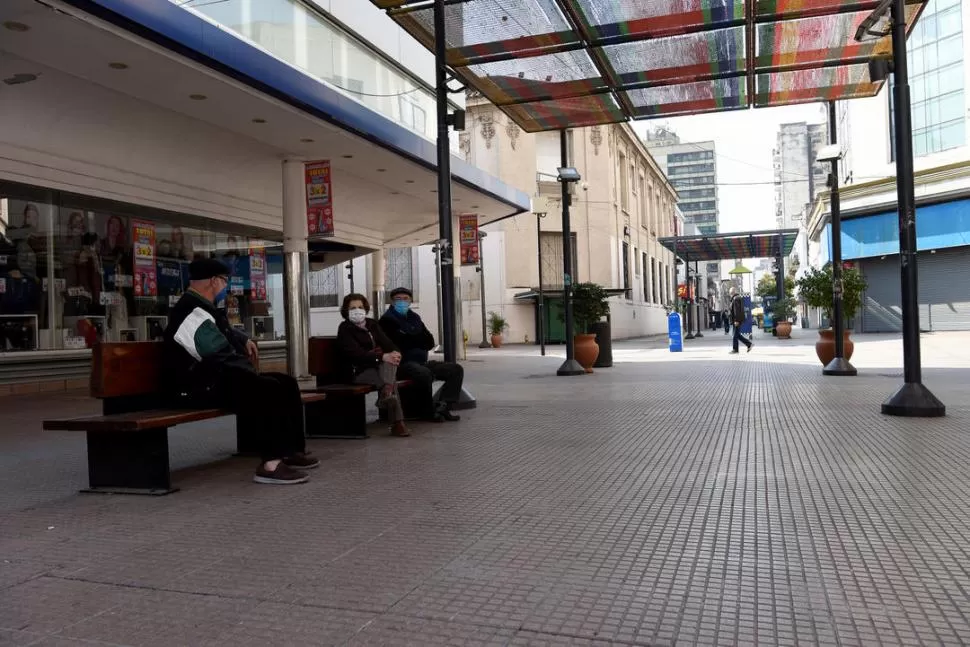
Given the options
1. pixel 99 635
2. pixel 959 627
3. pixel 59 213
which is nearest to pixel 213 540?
pixel 99 635

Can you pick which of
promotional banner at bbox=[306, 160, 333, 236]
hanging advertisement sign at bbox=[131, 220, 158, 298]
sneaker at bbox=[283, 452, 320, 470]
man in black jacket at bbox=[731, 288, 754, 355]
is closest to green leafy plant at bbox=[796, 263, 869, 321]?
man in black jacket at bbox=[731, 288, 754, 355]

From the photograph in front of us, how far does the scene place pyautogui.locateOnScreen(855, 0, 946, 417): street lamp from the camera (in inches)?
332

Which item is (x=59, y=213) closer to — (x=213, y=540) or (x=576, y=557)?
(x=213, y=540)

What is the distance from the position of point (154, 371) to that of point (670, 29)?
762cm

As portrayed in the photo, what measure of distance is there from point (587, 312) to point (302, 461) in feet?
37.6

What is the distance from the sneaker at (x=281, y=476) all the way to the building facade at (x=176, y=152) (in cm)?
556

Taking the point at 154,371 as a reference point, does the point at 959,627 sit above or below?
below

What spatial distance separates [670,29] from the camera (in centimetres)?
1033

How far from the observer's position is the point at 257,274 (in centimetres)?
Result: 2131

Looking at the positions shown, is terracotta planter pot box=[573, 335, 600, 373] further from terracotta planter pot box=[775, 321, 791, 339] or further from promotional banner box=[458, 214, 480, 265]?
terracotta planter pot box=[775, 321, 791, 339]

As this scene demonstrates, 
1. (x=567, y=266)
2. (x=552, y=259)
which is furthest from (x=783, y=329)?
(x=567, y=266)

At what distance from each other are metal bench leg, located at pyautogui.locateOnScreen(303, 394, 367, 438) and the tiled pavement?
0.32m

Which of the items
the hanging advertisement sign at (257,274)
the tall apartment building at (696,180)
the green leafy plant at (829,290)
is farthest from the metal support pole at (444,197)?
the tall apartment building at (696,180)

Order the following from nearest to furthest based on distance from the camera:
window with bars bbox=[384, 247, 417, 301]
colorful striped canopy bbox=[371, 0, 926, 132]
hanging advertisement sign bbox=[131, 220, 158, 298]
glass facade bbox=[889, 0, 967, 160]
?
1. colorful striped canopy bbox=[371, 0, 926, 132]
2. hanging advertisement sign bbox=[131, 220, 158, 298]
3. glass facade bbox=[889, 0, 967, 160]
4. window with bars bbox=[384, 247, 417, 301]
